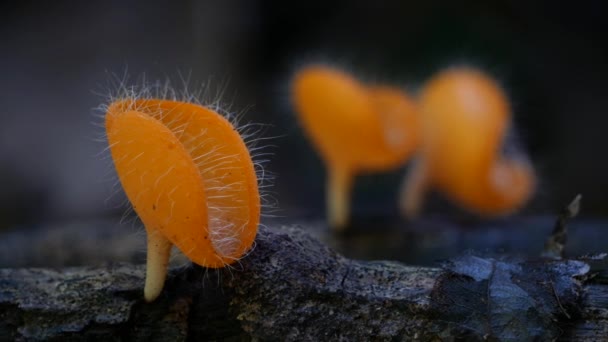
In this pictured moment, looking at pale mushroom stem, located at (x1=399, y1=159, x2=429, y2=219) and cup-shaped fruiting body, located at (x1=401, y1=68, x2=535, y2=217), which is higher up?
cup-shaped fruiting body, located at (x1=401, y1=68, x2=535, y2=217)

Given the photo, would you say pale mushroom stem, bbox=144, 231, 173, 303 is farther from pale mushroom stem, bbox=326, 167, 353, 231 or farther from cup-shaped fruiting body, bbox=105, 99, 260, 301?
pale mushroom stem, bbox=326, 167, 353, 231

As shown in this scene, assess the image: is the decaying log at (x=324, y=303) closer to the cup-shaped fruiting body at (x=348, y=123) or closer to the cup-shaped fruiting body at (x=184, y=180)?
the cup-shaped fruiting body at (x=184, y=180)

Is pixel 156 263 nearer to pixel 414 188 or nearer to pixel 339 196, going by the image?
pixel 339 196

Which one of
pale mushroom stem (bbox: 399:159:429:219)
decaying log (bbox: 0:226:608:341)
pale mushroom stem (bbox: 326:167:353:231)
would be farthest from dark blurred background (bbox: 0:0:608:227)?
decaying log (bbox: 0:226:608:341)

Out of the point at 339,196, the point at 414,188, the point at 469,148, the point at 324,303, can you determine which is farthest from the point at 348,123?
the point at 324,303

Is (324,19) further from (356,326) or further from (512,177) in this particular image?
(356,326)

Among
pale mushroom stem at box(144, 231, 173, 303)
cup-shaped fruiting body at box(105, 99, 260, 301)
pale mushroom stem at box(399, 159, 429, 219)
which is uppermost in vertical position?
cup-shaped fruiting body at box(105, 99, 260, 301)

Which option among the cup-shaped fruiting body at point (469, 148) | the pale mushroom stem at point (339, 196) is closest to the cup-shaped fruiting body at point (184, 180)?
the pale mushroom stem at point (339, 196)

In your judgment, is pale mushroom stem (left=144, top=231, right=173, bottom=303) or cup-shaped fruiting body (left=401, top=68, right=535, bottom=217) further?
cup-shaped fruiting body (left=401, top=68, right=535, bottom=217)
